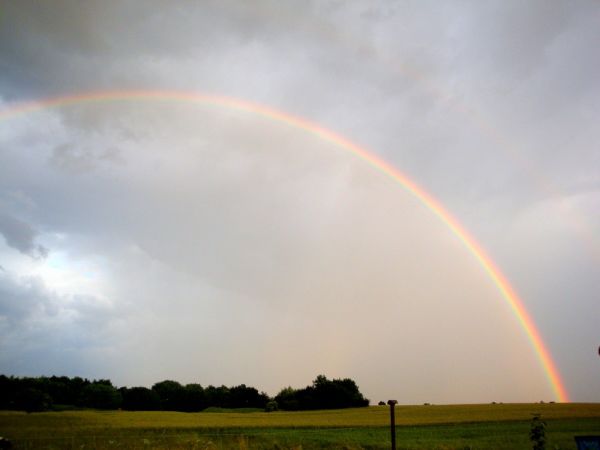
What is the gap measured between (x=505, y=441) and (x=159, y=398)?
101 meters

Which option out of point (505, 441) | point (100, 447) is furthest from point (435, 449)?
point (100, 447)

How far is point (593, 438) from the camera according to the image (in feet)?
29.7

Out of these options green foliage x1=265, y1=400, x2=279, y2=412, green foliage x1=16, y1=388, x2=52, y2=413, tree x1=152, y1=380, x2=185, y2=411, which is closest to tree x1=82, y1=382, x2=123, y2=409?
tree x1=152, y1=380, x2=185, y2=411

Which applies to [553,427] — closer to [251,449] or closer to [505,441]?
[505,441]

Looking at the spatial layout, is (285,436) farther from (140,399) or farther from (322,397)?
(140,399)

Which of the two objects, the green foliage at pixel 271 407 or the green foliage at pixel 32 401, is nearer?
the green foliage at pixel 32 401

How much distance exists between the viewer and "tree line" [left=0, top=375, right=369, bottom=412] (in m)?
105

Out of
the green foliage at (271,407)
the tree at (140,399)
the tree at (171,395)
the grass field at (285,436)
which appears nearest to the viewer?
the grass field at (285,436)

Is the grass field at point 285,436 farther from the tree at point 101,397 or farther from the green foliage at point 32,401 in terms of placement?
the tree at point 101,397

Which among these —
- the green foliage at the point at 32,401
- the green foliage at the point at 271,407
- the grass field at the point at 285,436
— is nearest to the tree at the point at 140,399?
the green foliage at the point at 32,401

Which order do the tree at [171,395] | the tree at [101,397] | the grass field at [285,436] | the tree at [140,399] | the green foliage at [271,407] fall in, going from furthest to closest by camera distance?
the tree at [171,395], the tree at [140,399], the tree at [101,397], the green foliage at [271,407], the grass field at [285,436]

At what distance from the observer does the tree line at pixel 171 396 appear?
105m

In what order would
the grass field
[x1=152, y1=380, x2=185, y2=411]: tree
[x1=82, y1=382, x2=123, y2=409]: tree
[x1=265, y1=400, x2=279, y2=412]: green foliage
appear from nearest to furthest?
the grass field → [x1=265, y1=400, x2=279, y2=412]: green foliage → [x1=82, y1=382, x2=123, y2=409]: tree → [x1=152, y1=380, x2=185, y2=411]: tree

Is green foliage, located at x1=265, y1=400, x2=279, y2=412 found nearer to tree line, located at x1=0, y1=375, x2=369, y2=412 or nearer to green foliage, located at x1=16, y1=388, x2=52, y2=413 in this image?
tree line, located at x1=0, y1=375, x2=369, y2=412
